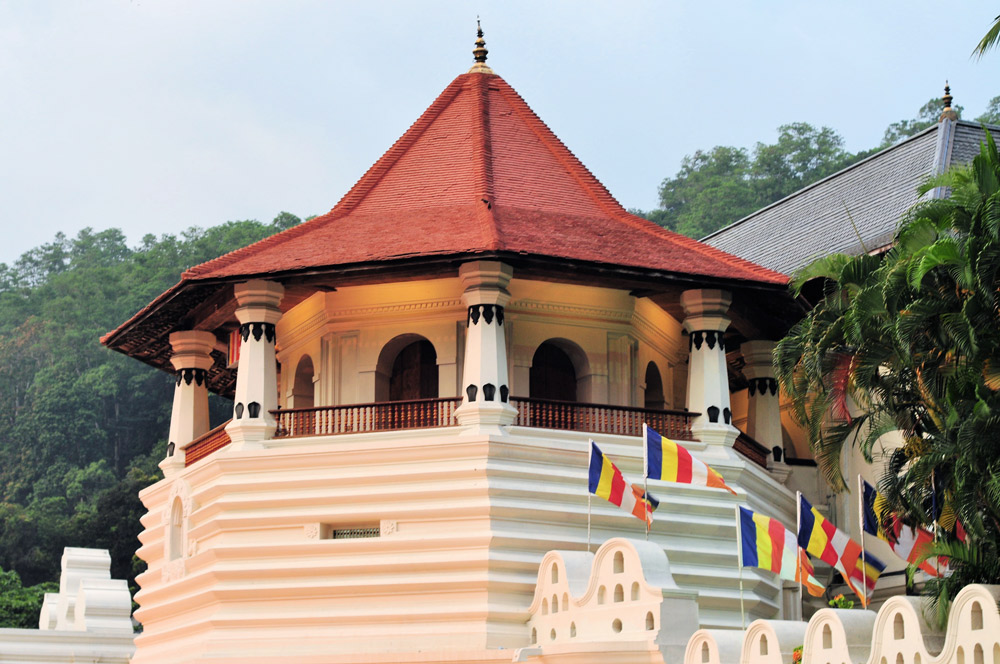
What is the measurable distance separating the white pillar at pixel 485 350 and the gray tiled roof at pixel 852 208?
23.4ft

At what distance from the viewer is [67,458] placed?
5881 centimetres

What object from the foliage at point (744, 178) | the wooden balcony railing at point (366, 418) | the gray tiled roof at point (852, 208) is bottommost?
the wooden balcony railing at point (366, 418)

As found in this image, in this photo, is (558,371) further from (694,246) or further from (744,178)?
(744,178)

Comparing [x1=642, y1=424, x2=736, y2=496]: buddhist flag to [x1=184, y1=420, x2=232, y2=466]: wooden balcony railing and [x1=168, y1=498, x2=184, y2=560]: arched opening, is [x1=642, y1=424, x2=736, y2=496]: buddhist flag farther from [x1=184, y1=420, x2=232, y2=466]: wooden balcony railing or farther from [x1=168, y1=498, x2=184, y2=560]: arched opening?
[x1=168, y1=498, x2=184, y2=560]: arched opening

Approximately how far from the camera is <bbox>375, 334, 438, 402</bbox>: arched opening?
845 inches

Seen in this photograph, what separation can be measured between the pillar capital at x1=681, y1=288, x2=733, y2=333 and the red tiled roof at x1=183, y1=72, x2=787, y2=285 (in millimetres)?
396

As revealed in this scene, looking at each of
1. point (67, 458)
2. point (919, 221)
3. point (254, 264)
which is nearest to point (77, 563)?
point (254, 264)

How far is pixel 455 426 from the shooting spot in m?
19.5

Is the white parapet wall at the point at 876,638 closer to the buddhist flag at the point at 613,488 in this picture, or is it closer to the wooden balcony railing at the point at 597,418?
the buddhist flag at the point at 613,488

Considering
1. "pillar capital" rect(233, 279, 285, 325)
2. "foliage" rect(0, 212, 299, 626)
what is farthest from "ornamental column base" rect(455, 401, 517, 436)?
"foliage" rect(0, 212, 299, 626)

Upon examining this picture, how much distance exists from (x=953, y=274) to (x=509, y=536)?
6.38m

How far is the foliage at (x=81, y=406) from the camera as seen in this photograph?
52031mm

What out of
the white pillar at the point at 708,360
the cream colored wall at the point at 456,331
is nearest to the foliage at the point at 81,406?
the cream colored wall at the point at 456,331

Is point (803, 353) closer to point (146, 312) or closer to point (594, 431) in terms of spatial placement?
point (594, 431)
